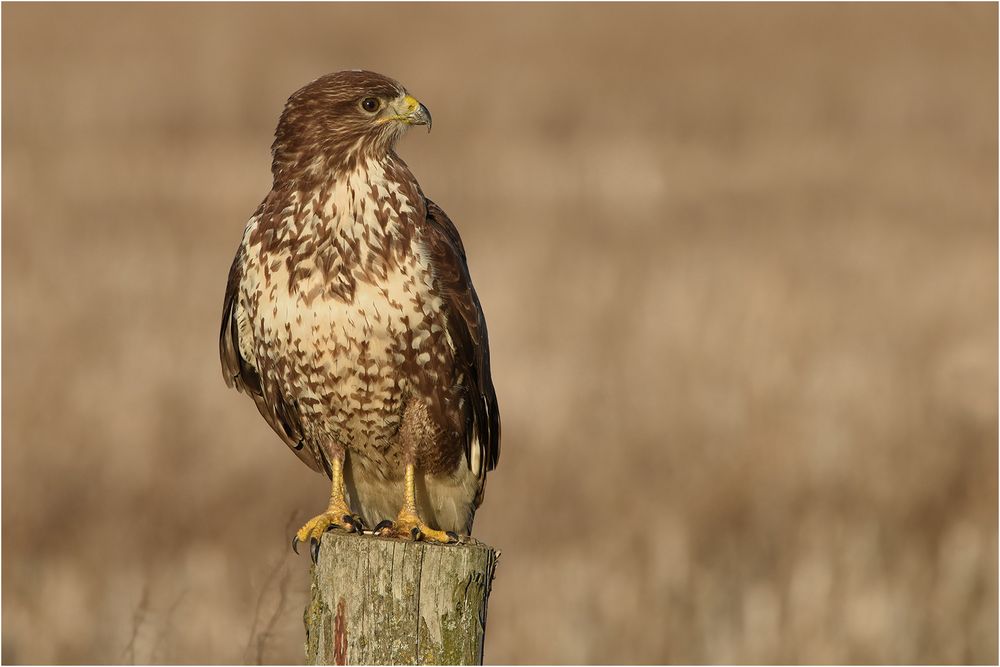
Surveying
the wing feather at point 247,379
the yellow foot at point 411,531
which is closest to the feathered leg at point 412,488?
the yellow foot at point 411,531

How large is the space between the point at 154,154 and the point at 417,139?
2.50 meters

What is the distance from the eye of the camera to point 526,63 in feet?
65.9

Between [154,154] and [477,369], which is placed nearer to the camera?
[477,369]

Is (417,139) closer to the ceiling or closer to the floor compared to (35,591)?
closer to the ceiling

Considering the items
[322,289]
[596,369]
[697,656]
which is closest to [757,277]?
[596,369]

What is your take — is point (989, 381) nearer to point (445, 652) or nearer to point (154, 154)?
point (445, 652)

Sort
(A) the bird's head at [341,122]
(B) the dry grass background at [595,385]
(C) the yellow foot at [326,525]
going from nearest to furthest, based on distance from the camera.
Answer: (A) the bird's head at [341,122]
(C) the yellow foot at [326,525]
(B) the dry grass background at [595,385]

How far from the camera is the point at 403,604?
3744 millimetres

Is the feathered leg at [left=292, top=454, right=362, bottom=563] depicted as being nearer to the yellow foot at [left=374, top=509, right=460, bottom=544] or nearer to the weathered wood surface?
the yellow foot at [left=374, top=509, right=460, bottom=544]

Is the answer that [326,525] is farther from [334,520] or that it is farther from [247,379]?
[247,379]

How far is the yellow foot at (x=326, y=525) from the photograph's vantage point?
450 cm

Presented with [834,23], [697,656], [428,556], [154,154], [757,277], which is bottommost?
[697,656]

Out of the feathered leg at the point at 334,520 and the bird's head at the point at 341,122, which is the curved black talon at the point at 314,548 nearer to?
the feathered leg at the point at 334,520

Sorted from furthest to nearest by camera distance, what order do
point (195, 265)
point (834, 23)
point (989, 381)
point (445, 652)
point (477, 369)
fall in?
point (834, 23) < point (195, 265) < point (989, 381) < point (477, 369) < point (445, 652)
